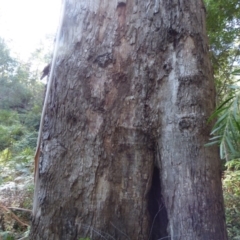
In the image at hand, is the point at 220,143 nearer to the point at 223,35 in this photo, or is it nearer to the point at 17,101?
the point at 223,35

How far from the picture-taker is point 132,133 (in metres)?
1.67

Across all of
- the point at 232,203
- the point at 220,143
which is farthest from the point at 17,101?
the point at 220,143

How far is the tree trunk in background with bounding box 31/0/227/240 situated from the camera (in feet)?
5.25

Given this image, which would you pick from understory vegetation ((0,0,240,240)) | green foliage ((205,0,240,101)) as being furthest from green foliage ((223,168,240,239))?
green foliage ((205,0,240,101))

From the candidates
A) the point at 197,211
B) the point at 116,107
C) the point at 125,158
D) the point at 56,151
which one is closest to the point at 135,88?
the point at 116,107

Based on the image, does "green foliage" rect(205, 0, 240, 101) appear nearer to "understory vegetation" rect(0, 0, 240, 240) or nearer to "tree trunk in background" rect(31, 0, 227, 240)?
"understory vegetation" rect(0, 0, 240, 240)

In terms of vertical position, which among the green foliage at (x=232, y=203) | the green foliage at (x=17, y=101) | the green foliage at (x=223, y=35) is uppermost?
the green foliage at (x=17, y=101)

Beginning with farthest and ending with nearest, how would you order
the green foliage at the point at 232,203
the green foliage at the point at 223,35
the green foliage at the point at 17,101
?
the green foliage at the point at 17,101
the green foliage at the point at 223,35
the green foliage at the point at 232,203

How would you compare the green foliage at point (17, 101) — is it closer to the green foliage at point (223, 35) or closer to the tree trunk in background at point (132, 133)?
the green foliage at point (223, 35)

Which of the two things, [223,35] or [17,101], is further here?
[17,101]

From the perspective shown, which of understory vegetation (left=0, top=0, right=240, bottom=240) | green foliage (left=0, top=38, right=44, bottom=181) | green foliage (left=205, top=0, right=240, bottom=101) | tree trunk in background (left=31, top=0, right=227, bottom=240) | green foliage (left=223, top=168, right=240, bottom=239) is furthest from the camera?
green foliage (left=0, top=38, right=44, bottom=181)

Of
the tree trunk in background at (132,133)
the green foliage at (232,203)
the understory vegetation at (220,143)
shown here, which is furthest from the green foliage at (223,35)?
the tree trunk in background at (132,133)

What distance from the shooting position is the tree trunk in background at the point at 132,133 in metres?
1.60

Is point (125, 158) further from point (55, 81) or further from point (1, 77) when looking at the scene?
point (1, 77)
